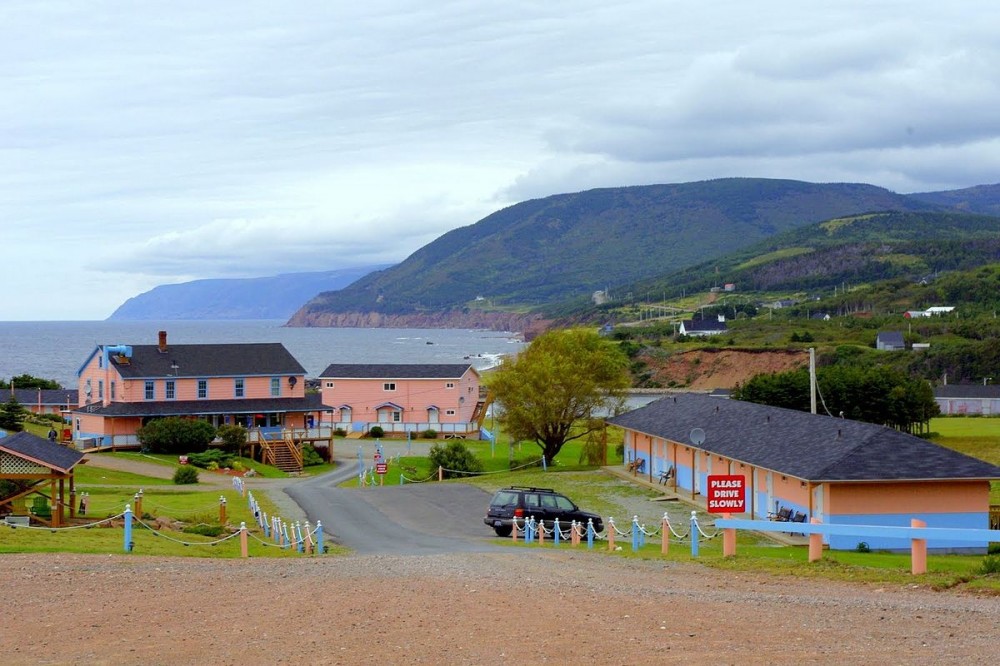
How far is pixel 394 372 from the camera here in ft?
259

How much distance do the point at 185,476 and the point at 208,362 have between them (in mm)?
18338

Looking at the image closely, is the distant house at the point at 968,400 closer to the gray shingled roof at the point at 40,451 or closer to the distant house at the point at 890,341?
the distant house at the point at 890,341

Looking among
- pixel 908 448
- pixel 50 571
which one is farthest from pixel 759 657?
pixel 908 448

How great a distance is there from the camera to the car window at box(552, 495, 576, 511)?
32344mm

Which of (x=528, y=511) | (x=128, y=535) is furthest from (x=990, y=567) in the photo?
(x=528, y=511)

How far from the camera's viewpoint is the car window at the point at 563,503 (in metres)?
32.3

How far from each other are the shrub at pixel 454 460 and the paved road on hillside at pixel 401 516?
5.39 metres

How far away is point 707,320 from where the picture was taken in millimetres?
196750

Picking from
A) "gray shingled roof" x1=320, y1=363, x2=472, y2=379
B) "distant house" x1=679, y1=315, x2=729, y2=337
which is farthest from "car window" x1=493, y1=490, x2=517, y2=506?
"distant house" x1=679, y1=315, x2=729, y2=337

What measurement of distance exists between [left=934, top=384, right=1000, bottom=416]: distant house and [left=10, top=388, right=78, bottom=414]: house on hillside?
6780 cm

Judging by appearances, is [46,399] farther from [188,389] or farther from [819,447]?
[819,447]

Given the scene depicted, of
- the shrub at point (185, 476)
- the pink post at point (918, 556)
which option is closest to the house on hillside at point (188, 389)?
the shrub at point (185, 476)

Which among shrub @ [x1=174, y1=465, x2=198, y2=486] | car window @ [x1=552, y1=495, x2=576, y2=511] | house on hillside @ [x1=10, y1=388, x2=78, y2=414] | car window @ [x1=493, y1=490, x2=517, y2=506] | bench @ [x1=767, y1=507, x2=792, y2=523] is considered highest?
house on hillside @ [x1=10, y1=388, x2=78, y2=414]

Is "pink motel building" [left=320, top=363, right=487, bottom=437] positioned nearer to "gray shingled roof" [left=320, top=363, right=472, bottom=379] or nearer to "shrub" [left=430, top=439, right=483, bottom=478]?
"gray shingled roof" [left=320, top=363, right=472, bottom=379]
